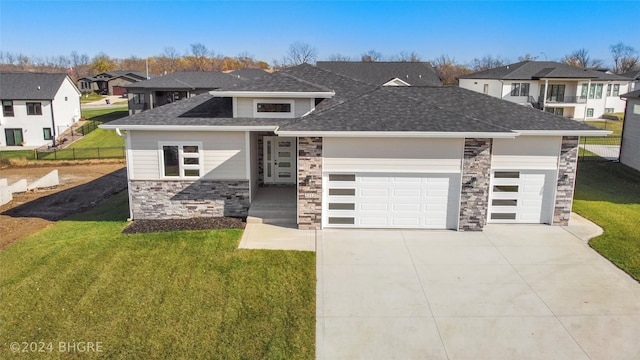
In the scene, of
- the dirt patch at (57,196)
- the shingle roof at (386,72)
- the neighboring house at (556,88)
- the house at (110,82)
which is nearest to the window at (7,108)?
the dirt patch at (57,196)

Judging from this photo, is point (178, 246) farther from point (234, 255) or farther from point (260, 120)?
point (260, 120)

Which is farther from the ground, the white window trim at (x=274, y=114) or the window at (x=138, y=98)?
the window at (x=138, y=98)

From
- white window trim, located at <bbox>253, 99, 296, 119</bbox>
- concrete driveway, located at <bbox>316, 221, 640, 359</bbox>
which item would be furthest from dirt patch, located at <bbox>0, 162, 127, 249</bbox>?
concrete driveway, located at <bbox>316, 221, 640, 359</bbox>

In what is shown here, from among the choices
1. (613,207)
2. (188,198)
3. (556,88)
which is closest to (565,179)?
(613,207)

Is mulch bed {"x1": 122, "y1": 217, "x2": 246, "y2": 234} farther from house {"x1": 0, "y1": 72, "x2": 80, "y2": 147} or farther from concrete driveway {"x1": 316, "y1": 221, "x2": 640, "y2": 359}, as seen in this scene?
house {"x1": 0, "y1": 72, "x2": 80, "y2": 147}

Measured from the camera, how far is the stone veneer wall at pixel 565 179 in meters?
13.5

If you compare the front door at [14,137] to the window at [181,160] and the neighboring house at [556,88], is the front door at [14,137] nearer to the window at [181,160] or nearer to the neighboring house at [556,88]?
the window at [181,160]

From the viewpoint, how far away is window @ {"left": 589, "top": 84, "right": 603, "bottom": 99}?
46250 millimetres

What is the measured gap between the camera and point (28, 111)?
39844 mm

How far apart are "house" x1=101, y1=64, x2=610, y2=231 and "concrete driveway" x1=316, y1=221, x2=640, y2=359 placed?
0.96 metres

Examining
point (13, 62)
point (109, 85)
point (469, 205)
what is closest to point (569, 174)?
point (469, 205)

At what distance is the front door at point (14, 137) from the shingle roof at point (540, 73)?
44835 mm

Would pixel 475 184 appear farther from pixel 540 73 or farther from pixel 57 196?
pixel 540 73

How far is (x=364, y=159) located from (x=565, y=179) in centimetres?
610
